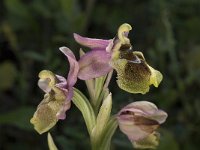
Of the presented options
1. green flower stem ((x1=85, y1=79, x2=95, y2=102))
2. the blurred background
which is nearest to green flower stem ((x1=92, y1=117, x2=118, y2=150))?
green flower stem ((x1=85, y1=79, x2=95, y2=102))

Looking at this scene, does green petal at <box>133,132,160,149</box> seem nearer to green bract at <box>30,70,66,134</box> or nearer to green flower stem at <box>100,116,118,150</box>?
green flower stem at <box>100,116,118,150</box>

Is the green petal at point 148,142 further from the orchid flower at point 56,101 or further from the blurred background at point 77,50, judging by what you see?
the blurred background at point 77,50

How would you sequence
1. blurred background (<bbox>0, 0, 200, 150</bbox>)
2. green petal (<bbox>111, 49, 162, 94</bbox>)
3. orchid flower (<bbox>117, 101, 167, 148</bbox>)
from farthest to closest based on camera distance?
blurred background (<bbox>0, 0, 200, 150</bbox>) < orchid flower (<bbox>117, 101, 167, 148</bbox>) < green petal (<bbox>111, 49, 162, 94</bbox>)

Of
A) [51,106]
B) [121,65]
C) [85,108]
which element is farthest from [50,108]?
[121,65]

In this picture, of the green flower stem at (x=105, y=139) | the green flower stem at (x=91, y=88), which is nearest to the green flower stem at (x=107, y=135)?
the green flower stem at (x=105, y=139)

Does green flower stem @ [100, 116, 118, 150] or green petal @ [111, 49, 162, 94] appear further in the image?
green flower stem @ [100, 116, 118, 150]

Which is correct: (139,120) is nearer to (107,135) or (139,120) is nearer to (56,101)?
(107,135)

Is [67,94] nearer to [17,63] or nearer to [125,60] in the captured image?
[125,60]
